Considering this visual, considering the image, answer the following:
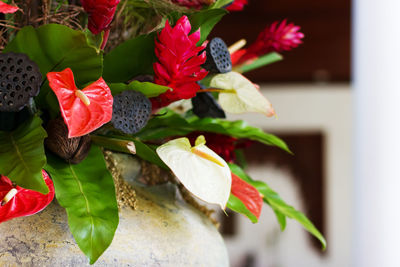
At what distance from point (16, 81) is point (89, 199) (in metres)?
0.10

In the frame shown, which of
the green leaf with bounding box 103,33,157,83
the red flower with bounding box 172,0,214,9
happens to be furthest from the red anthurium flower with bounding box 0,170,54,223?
the red flower with bounding box 172,0,214,9

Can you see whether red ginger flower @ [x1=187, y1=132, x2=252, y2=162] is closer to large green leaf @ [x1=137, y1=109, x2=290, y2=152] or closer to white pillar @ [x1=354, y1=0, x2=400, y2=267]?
large green leaf @ [x1=137, y1=109, x2=290, y2=152]

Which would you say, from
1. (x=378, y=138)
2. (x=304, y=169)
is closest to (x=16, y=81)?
(x=378, y=138)

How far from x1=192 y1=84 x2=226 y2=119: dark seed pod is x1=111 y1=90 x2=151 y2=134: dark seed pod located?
4.1 inches

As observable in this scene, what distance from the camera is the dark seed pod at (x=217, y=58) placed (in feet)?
1.49

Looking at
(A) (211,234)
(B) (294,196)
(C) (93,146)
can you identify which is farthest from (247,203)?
(B) (294,196)

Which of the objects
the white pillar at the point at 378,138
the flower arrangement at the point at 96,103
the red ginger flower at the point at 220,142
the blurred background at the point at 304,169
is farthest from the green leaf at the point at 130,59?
the blurred background at the point at 304,169

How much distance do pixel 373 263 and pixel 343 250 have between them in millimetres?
2586

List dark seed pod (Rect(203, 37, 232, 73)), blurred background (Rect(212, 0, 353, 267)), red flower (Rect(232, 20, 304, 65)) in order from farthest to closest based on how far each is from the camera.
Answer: blurred background (Rect(212, 0, 353, 267)) < red flower (Rect(232, 20, 304, 65)) < dark seed pod (Rect(203, 37, 232, 73))

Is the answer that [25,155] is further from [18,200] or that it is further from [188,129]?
[188,129]

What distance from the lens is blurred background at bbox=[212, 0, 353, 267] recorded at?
3598 millimetres

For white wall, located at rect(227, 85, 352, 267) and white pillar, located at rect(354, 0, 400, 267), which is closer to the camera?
white pillar, located at rect(354, 0, 400, 267)

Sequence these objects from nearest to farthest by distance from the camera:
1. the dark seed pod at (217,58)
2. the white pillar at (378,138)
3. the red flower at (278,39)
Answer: the dark seed pod at (217,58) < the red flower at (278,39) < the white pillar at (378,138)

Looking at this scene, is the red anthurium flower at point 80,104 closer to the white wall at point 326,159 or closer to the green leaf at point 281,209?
the green leaf at point 281,209
